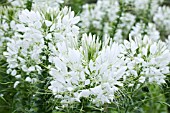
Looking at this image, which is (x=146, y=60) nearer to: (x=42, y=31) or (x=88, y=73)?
(x=88, y=73)

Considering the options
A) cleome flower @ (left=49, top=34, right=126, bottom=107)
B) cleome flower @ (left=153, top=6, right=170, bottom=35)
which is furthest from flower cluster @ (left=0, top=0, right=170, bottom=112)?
cleome flower @ (left=153, top=6, right=170, bottom=35)

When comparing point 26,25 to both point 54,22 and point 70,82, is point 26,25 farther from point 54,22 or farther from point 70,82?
point 70,82

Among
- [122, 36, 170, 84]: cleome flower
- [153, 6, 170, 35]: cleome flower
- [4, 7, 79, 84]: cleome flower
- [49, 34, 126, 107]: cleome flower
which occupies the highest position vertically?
[153, 6, 170, 35]: cleome flower

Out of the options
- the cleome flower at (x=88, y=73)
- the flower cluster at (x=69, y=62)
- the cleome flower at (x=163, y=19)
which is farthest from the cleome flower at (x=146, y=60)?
the cleome flower at (x=163, y=19)

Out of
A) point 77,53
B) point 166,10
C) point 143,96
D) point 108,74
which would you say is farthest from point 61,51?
point 166,10

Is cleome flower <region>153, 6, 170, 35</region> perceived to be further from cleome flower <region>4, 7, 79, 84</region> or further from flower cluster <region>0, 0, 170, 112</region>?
cleome flower <region>4, 7, 79, 84</region>

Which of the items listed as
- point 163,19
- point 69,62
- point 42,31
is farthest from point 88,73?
point 163,19
